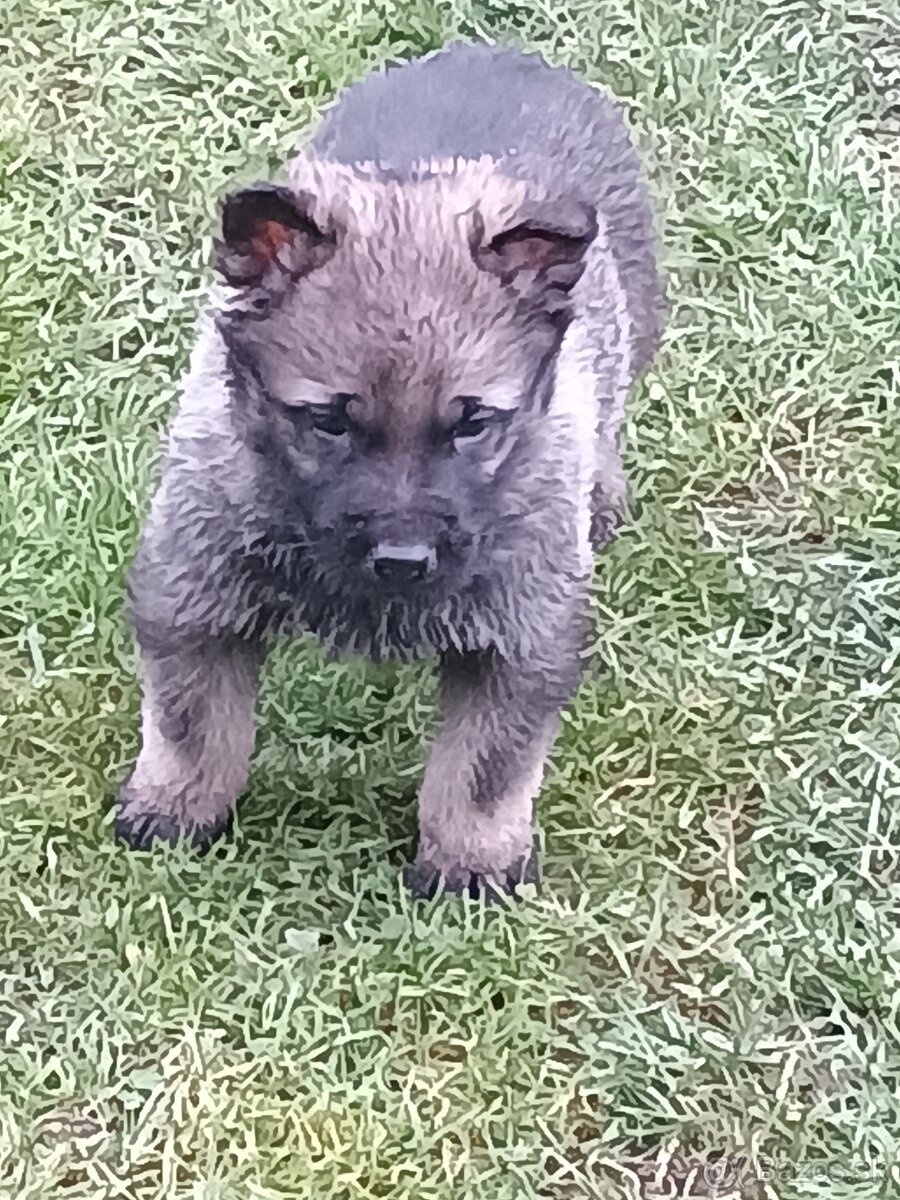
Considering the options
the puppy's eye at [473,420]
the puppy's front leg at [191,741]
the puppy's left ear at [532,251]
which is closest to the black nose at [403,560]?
the puppy's eye at [473,420]

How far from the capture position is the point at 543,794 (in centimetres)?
315

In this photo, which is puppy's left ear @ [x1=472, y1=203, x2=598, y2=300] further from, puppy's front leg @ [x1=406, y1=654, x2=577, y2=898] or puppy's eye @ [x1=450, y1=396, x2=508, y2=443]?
puppy's front leg @ [x1=406, y1=654, x2=577, y2=898]

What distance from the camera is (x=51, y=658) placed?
10.7 ft

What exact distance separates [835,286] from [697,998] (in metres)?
1.86

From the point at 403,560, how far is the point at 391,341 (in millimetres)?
289

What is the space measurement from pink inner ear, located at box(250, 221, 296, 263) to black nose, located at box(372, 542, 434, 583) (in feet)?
1.35

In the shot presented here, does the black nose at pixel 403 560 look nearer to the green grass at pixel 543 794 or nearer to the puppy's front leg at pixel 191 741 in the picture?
the puppy's front leg at pixel 191 741

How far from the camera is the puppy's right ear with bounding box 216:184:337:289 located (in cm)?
227

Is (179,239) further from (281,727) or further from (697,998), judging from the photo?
(697,998)

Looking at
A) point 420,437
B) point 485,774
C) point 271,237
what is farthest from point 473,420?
point 485,774

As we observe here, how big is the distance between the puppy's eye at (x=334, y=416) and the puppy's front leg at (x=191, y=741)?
0.55 m

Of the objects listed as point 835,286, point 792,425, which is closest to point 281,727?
point 792,425

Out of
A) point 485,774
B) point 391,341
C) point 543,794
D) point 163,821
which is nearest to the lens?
point 391,341

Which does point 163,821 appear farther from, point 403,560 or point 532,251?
point 532,251
